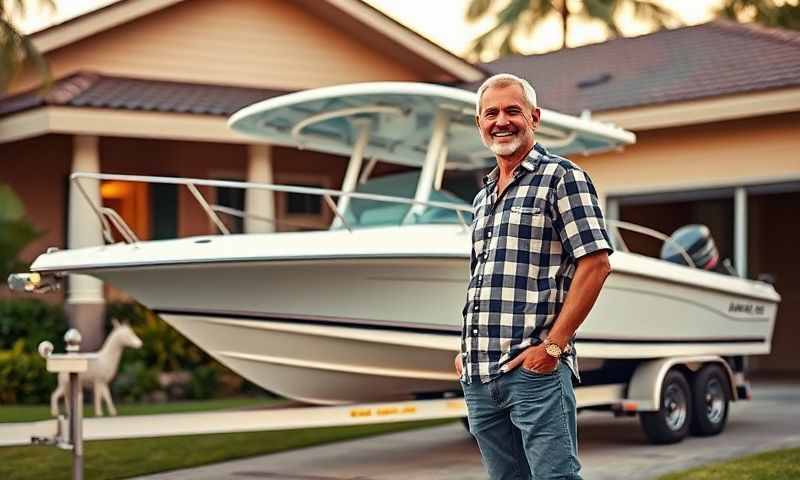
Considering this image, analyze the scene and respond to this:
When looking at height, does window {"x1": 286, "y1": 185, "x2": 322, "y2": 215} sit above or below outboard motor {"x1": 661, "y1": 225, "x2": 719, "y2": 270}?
above

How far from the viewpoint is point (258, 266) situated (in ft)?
26.5

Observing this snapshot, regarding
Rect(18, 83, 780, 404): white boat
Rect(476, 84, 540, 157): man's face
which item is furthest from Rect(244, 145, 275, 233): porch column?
Rect(476, 84, 540, 157): man's face

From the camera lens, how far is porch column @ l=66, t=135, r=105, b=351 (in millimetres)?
14633

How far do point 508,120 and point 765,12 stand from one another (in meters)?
32.1

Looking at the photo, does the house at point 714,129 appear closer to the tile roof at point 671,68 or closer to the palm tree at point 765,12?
the tile roof at point 671,68

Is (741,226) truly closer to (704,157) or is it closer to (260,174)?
(704,157)

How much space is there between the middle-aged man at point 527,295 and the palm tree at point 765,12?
2889 centimetres

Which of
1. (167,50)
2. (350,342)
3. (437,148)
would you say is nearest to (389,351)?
(350,342)

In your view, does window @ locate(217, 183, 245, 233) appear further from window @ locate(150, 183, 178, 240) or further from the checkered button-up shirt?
the checkered button-up shirt

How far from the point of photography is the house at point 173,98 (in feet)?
48.4

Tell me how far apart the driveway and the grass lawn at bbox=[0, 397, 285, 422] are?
1.77m

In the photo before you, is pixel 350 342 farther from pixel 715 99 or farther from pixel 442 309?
pixel 715 99

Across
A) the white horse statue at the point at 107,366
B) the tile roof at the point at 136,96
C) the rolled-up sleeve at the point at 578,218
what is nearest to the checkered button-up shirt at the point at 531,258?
the rolled-up sleeve at the point at 578,218

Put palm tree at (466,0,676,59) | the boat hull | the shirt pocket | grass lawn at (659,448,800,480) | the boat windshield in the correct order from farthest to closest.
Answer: palm tree at (466,0,676,59) < the boat windshield < the boat hull < grass lawn at (659,448,800,480) < the shirt pocket
